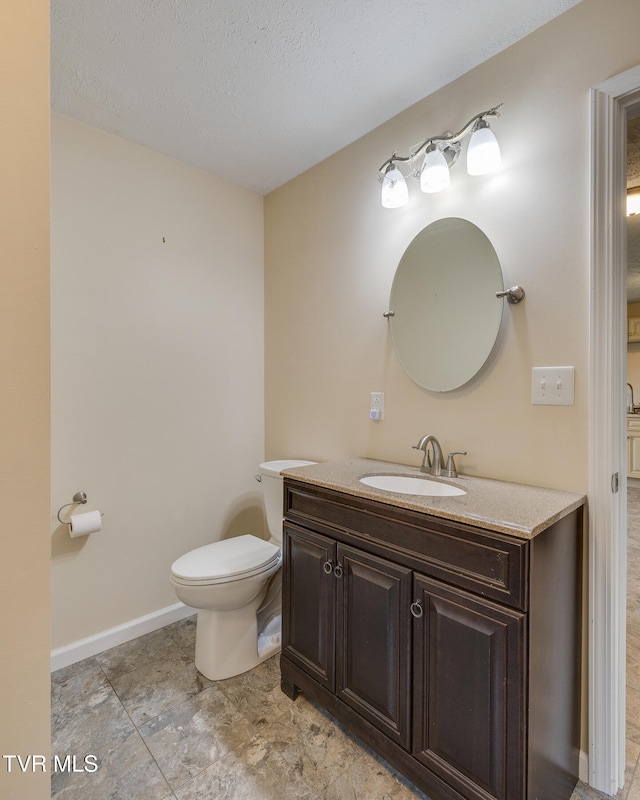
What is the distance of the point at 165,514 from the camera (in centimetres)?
208

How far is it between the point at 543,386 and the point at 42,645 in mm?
1462

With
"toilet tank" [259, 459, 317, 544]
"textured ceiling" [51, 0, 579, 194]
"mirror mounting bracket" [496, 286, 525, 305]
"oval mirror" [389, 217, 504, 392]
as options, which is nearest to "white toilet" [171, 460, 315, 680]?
"toilet tank" [259, 459, 317, 544]

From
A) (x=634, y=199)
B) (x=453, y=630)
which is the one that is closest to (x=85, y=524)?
(x=453, y=630)

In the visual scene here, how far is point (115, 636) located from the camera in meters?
1.89

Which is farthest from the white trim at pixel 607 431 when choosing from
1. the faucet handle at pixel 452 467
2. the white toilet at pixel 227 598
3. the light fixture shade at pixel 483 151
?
the white toilet at pixel 227 598

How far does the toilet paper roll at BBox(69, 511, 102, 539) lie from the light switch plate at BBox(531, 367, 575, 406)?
1854 mm

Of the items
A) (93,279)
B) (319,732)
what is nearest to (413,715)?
(319,732)

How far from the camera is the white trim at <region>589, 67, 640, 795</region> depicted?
46.6 inches

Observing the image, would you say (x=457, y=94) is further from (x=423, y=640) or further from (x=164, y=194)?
(x=423, y=640)

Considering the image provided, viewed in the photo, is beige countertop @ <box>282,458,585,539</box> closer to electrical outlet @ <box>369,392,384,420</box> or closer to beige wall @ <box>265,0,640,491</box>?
beige wall @ <box>265,0,640,491</box>

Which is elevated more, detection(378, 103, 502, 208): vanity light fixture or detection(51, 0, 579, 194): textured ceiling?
detection(51, 0, 579, 194): textured ceiling

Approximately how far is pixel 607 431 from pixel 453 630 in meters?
0.74

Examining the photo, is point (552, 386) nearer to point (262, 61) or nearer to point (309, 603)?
point (309, 603)

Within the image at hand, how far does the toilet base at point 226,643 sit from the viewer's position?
1.66 m
